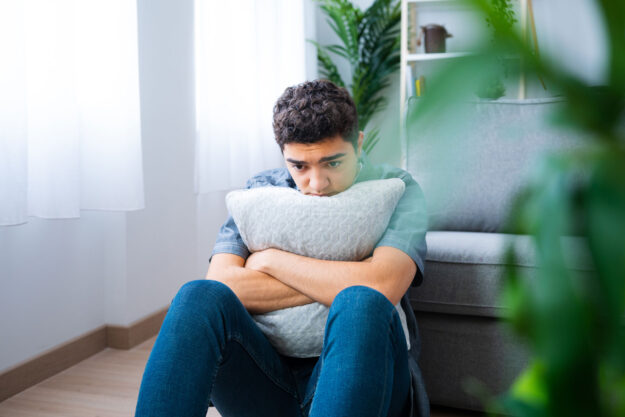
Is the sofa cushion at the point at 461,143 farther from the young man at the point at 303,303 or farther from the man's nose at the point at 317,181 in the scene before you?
the man's nose at the point at 317,181

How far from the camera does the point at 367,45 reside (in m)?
3.85

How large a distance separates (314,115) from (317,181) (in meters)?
0.14

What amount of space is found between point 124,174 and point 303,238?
2.70ft

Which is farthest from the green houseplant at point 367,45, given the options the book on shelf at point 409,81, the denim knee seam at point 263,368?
the denim knee seam at point 263,368

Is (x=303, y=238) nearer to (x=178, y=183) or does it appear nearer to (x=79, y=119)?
(x=79, y=119)

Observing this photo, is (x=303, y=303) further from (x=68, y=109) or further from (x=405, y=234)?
(x=68, y=109)

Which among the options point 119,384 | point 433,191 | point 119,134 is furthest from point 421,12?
point 433,191

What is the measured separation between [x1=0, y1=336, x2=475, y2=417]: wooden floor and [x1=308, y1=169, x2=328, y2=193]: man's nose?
744 mm

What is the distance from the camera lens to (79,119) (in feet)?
5.63

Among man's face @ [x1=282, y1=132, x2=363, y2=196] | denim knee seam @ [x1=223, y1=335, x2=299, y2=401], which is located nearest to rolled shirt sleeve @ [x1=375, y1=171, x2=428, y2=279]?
man's face @ [x1=282, y1=132, x2=363, y2=196]

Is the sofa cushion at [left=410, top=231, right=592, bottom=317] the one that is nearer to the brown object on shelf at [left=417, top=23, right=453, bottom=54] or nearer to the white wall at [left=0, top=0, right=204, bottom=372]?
the white wall at [left=0, top=0, right=204, bottom=372]

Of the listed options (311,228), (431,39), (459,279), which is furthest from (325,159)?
(431,39)

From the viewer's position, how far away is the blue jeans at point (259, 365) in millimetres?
881

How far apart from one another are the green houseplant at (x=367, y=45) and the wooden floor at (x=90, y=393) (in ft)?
7.63
